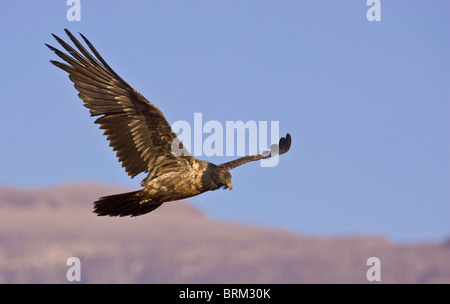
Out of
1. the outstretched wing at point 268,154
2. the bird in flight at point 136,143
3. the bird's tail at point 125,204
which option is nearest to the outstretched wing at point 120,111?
the bird in flight at point 136,143

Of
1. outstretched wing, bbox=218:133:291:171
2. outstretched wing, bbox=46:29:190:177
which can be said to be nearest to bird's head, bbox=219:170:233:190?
outstretched wing, bbox=46:29:190:177

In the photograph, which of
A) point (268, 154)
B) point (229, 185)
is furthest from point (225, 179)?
point (268, 154)

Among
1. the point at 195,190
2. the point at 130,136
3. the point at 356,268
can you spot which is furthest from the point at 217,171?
the point at 356,268

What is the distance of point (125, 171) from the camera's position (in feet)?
53.0

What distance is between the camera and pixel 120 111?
1569cm

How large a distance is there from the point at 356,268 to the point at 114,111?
185369 mm

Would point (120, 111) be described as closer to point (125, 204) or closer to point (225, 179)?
point (125, 204)

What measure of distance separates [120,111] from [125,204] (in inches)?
58.4

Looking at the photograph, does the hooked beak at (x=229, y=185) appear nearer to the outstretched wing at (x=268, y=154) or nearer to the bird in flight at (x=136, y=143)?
the bird in flight at (x=136, y=143)

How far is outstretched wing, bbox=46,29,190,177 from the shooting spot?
50.6 feet

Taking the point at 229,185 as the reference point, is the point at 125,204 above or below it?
below

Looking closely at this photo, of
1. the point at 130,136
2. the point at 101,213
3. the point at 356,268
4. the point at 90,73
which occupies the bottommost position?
the point at 356,268

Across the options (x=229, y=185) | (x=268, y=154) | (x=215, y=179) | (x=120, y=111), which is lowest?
(x=229, y=185)
